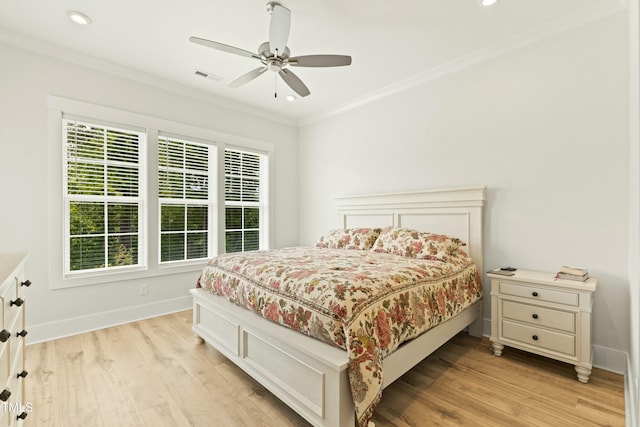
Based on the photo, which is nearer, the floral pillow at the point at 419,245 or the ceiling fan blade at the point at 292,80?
the ceiling fan blade at the point at 292,80

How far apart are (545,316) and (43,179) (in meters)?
4.65

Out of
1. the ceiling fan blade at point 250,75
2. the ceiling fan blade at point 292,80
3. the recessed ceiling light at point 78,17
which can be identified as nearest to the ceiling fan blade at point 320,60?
the ceiling fan blade at point 292,80

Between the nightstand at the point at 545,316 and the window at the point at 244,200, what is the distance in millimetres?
3312

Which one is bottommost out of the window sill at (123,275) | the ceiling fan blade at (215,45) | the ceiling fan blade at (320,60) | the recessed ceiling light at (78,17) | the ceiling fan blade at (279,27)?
the window sill at (123,275)

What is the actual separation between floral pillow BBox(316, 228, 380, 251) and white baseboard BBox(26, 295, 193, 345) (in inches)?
78.8

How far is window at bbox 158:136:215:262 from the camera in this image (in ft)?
12.1

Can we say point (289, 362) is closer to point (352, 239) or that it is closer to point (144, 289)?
point (352, 239)

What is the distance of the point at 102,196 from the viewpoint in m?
3.24

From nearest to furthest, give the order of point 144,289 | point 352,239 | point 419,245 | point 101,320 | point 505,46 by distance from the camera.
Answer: point 505,46 → point 419,245 → point 101,320 → point 144,289 → point 352,239

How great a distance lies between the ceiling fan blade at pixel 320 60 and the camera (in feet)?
7.73

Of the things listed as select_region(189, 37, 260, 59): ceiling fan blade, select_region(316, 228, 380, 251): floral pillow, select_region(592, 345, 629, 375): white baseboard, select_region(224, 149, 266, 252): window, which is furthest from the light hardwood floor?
select_region(189, 37, 260, 59): ceiling fan blade

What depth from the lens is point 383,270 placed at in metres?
2.08

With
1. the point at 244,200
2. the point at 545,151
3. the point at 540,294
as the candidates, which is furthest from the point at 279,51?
the point at 540,294

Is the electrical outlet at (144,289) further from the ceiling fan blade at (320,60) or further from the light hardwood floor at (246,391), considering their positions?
the ceiling fan blade at (320,60)
